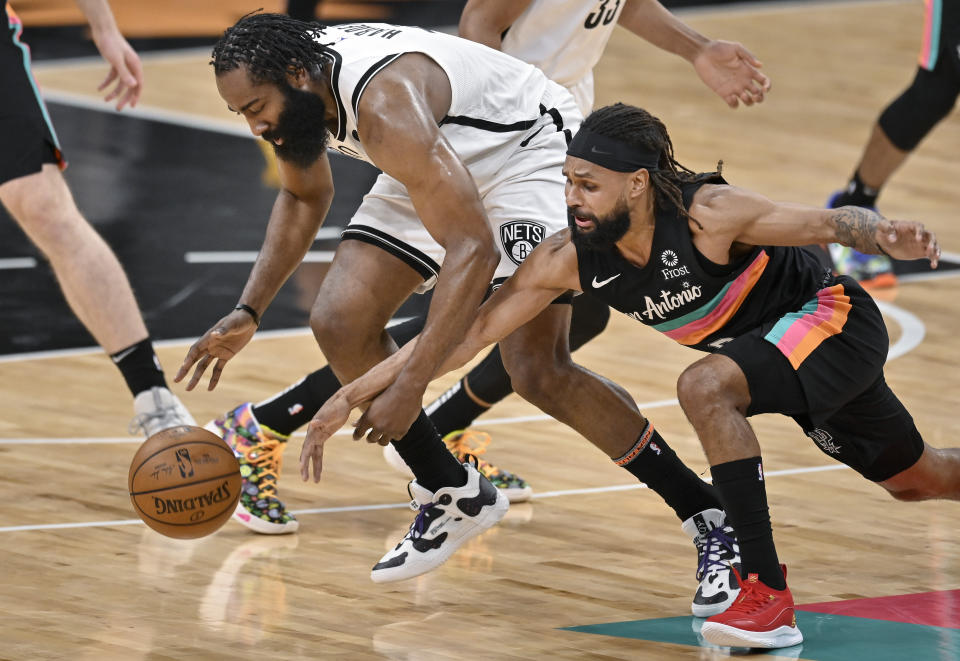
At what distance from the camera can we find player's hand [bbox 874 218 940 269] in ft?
14.1

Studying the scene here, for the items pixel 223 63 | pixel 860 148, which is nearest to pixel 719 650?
pixel 223 63

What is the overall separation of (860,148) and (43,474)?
792 centimetres

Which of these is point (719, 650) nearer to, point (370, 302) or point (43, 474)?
point (370, 302)

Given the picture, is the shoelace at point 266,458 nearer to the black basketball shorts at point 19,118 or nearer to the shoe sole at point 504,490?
the shoe sole at point 504,490

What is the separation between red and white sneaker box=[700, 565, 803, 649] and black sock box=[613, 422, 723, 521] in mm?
726

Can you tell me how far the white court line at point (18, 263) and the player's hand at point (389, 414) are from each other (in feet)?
17.1

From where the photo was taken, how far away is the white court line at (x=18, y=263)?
30.6ft

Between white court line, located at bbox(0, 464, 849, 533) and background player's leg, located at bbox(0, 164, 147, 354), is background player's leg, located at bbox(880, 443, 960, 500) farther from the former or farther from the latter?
background player's leg, located at bbox(0, 164, 147, 354)

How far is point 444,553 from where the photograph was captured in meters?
5.18

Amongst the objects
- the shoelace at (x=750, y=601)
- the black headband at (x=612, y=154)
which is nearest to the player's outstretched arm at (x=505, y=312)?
the black headband at (x=612, y=154)

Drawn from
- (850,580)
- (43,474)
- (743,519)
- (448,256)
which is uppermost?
(448,256)

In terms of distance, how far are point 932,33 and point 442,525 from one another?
204 inches

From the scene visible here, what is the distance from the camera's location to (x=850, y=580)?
5156 millimetres

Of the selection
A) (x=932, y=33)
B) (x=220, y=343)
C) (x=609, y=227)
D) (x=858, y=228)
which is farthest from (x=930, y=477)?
(x=932, y=33)
